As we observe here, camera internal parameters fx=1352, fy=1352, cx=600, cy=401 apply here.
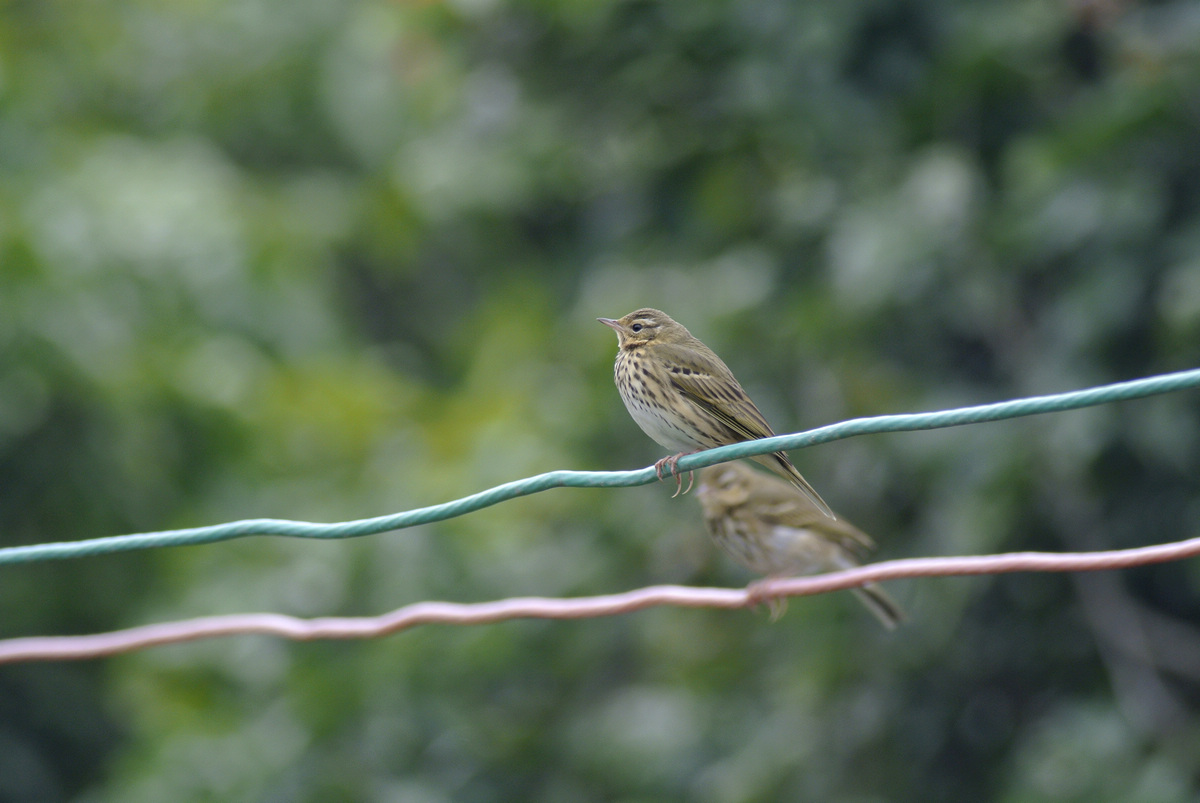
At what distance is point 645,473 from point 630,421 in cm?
302

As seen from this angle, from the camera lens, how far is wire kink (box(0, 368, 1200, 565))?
2.35 meters

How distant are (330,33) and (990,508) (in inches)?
336

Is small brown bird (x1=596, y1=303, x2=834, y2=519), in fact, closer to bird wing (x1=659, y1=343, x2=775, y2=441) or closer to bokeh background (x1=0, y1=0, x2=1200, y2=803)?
bird wing (x1=659, y1=343, x2=775, y2=441)

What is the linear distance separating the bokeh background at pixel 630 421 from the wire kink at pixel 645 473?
170 centimetres

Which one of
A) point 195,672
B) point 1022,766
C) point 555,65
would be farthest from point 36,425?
point 1022,766

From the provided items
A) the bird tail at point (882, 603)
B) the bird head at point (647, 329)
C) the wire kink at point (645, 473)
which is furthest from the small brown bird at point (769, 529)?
the wire kink at point (645, 473)

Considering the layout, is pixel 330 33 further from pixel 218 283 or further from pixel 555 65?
pixel 555 65

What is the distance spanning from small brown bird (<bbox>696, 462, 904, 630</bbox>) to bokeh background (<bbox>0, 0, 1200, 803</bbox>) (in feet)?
0.54

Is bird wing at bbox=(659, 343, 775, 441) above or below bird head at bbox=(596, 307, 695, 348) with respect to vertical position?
below

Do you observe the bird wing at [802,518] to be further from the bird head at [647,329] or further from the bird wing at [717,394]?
the bird wing at [717,394]

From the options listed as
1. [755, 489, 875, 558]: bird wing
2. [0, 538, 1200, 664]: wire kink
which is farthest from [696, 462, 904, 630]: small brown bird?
[0, 538, 1200, 664]: wire kink

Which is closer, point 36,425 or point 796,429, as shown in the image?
point 796,429

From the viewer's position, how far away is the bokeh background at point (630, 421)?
173 inches

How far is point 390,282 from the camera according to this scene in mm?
12938
